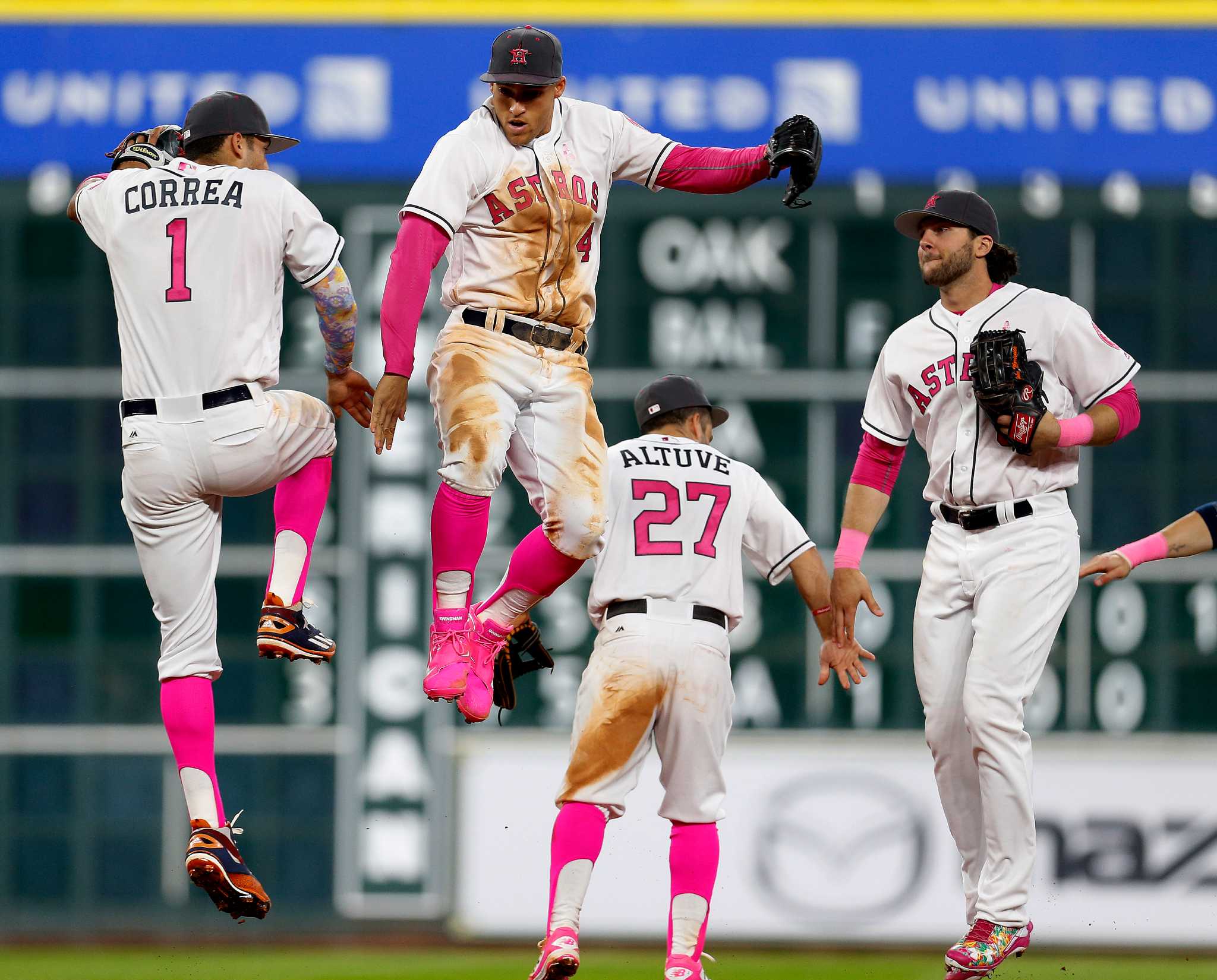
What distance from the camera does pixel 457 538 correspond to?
6.21 metres

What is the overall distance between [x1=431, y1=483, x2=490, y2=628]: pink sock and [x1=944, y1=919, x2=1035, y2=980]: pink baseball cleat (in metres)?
1.79

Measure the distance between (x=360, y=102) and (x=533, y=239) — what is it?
262 inches

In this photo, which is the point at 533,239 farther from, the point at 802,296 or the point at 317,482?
the point at 802,296

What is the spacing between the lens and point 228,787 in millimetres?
12016

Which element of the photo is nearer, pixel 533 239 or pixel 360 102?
pixel 533 239

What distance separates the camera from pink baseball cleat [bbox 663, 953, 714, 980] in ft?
21.5

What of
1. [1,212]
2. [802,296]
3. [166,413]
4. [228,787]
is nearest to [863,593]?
[166,413]

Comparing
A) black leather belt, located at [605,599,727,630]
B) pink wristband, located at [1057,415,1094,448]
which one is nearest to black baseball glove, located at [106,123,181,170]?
black leather belt, located at [605,599,727,630]

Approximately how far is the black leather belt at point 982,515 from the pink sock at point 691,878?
4.34 feet

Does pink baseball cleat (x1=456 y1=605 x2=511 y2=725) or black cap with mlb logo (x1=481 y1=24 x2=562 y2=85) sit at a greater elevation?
black cap with mlb logo (x1=481 y1=24 x2=562 y2=85)

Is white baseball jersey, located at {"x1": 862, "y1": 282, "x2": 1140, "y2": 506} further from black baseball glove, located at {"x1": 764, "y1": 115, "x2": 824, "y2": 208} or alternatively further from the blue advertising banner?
the blue advertising banner

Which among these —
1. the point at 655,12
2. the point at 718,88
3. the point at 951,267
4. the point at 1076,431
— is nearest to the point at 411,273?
the point at 951,267

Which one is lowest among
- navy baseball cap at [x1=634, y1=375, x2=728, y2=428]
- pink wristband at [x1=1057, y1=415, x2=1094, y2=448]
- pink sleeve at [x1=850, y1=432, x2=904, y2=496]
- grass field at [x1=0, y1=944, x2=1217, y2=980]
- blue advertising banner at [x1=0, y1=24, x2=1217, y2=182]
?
grass field at [x1=0, y1=944, x2=1217, y2=980]

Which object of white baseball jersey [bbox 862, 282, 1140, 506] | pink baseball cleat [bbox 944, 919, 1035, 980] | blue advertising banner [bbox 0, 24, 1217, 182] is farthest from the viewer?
blue advertising banner [bbox 0, 24, 1217, 182]
